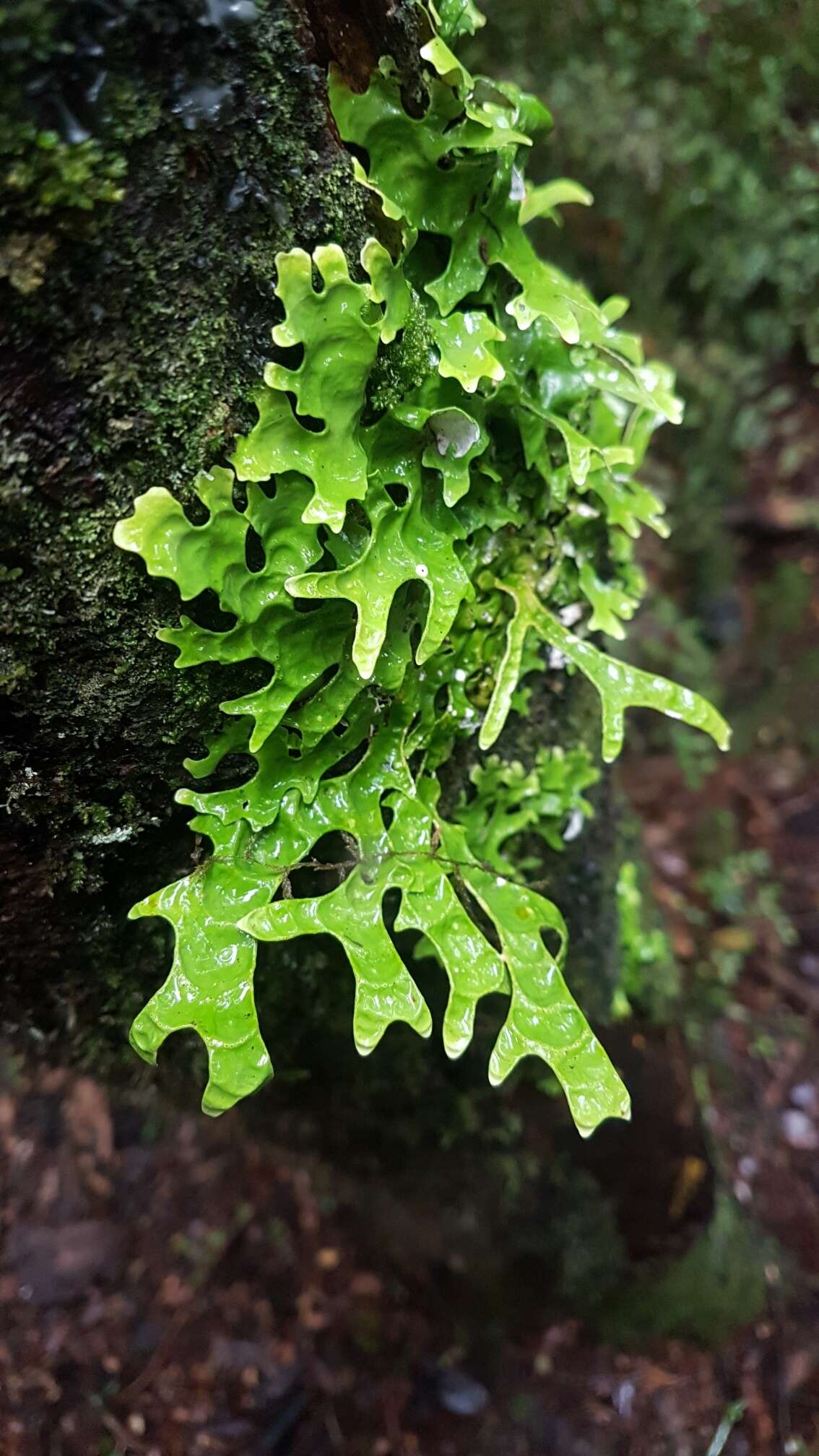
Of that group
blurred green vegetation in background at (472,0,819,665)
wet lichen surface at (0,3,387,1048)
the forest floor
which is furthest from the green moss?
blurred green vegetation in background at (472,0,819,665)

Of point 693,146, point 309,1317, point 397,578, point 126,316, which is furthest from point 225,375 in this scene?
point 693,146

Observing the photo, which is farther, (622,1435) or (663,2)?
(663,2)

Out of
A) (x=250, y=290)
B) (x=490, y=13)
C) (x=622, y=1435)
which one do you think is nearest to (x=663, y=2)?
(x=490, y=13)

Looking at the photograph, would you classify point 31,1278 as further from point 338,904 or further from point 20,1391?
point 338,904

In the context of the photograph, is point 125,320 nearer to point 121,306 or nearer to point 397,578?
point 121,306

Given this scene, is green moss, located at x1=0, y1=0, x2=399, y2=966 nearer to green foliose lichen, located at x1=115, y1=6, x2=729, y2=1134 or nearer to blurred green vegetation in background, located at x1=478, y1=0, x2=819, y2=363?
green foliose lichen, located at x1=115, y1=6, x2=729, y2=1134
